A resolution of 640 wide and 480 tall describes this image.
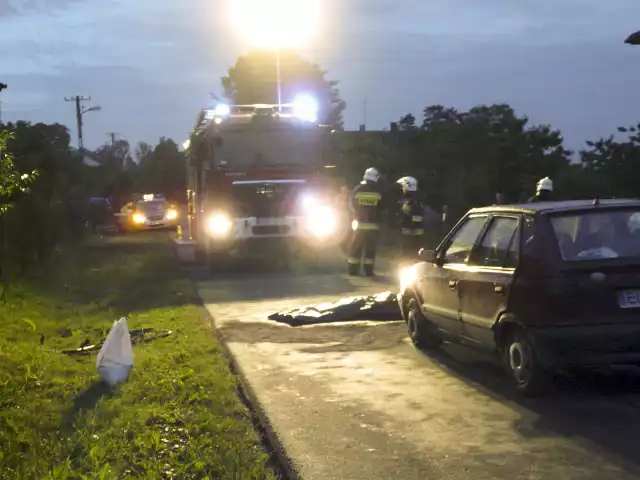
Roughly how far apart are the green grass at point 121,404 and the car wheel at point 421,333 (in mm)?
1945

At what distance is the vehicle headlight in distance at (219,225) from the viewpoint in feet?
58.9

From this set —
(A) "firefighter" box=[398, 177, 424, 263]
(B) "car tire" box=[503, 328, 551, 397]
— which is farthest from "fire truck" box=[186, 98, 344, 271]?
(B) "car tire" box=[503, 328, 551, 397]

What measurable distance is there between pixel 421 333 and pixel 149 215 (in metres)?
31.1

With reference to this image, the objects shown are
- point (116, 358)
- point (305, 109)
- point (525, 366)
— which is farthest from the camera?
point (305, 109)

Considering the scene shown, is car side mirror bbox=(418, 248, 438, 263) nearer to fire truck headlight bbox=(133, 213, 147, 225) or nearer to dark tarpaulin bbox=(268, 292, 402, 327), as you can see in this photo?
dark tarpaulin bbox=(268, 292, 402, 327)

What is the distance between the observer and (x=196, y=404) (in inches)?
287

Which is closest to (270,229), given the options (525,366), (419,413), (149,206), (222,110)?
(222,110)

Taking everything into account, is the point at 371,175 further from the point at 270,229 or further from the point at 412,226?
the point at 270,229

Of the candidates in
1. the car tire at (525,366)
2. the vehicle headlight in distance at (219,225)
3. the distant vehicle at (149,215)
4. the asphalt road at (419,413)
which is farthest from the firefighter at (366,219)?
the distant vehicle at (149,215)

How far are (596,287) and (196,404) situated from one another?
120 inches

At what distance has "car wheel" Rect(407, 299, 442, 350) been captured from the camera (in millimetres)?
9516

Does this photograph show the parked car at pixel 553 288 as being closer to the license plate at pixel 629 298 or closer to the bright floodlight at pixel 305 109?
the license plate at pixel 629 298

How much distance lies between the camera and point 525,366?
7223 millimetres

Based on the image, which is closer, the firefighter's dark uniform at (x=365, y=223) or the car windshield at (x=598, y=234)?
the car windshield at (x=598, y=234)
